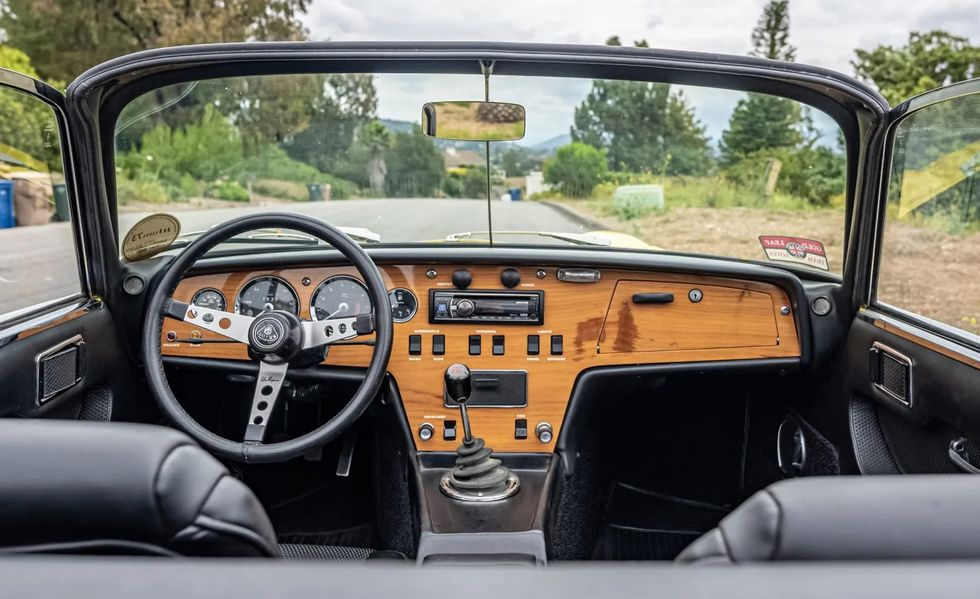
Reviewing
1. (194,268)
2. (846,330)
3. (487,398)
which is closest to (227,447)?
(194,268)

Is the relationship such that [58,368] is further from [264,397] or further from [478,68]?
[478,68]

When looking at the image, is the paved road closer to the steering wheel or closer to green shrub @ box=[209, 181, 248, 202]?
green shrub @ box=[209, 181, 248, 202]

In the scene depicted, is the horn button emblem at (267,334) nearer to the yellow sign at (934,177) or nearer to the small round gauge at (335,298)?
the small round gauge at (335,298)

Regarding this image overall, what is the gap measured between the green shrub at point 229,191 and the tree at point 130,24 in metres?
14.0

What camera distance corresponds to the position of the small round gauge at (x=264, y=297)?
2.78 meters

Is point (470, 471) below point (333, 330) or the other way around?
below

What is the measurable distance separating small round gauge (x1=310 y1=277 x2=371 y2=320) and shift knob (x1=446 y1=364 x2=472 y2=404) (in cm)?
45

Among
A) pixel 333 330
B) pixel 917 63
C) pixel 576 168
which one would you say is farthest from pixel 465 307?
pixel 917 63

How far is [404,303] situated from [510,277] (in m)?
0.41

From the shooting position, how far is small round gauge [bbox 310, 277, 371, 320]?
2.79 metres

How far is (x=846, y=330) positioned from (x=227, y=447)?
7.06 ft

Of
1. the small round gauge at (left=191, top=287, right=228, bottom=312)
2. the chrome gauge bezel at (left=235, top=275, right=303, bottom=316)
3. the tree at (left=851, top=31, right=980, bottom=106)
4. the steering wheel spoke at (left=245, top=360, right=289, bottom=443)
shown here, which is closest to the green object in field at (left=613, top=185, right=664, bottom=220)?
the chrome gauge bezel at (left=235, top=275, right=303, bottom=316)

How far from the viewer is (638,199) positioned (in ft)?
9.37

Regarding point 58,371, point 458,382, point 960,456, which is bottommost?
point 960,456
